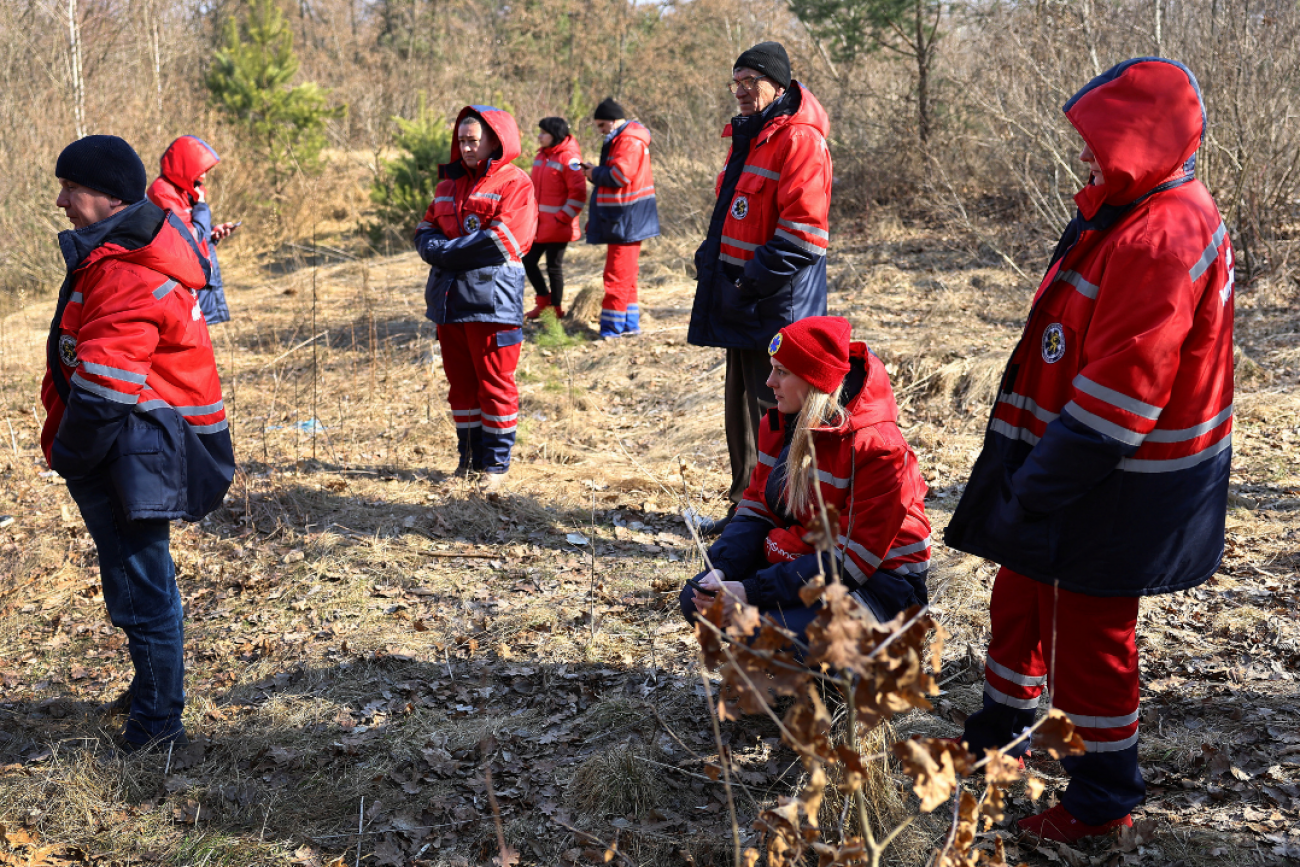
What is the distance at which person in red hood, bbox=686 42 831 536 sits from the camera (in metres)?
4.41

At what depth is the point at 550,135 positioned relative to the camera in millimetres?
9320

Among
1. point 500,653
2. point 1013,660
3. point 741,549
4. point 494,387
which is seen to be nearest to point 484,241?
point 494,387

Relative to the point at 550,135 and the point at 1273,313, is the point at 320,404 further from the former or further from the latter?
the point at 1273,313

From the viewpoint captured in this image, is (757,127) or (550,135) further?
(550,135)

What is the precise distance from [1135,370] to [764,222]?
252 centimetres

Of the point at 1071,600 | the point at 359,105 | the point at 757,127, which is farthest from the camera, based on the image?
the point at 359,105

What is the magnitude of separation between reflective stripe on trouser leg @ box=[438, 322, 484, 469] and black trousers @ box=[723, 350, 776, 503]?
1.73 metres

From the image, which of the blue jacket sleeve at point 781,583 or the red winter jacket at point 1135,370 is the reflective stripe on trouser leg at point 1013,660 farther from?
the blue jacket sleeve at point 781,583

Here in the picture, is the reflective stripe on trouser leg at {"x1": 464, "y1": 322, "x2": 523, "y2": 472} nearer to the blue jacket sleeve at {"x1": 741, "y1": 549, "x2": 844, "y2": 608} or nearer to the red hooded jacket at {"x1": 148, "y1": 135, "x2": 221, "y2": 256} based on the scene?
the red hooded jacket at {"x1": 148, "y1": 135, "x2": 221, "y2": 256}

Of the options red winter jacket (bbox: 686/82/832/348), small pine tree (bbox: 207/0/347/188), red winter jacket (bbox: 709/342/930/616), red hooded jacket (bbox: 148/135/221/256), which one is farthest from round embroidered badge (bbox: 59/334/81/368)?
small pine tree (bbox: 207/0/347/188)

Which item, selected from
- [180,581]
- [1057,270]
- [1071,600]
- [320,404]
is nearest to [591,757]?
[1071,600]

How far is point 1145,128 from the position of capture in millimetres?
2352

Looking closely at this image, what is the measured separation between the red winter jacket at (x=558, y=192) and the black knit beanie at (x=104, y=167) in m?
6.13

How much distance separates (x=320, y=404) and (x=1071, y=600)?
6862 millimetres
